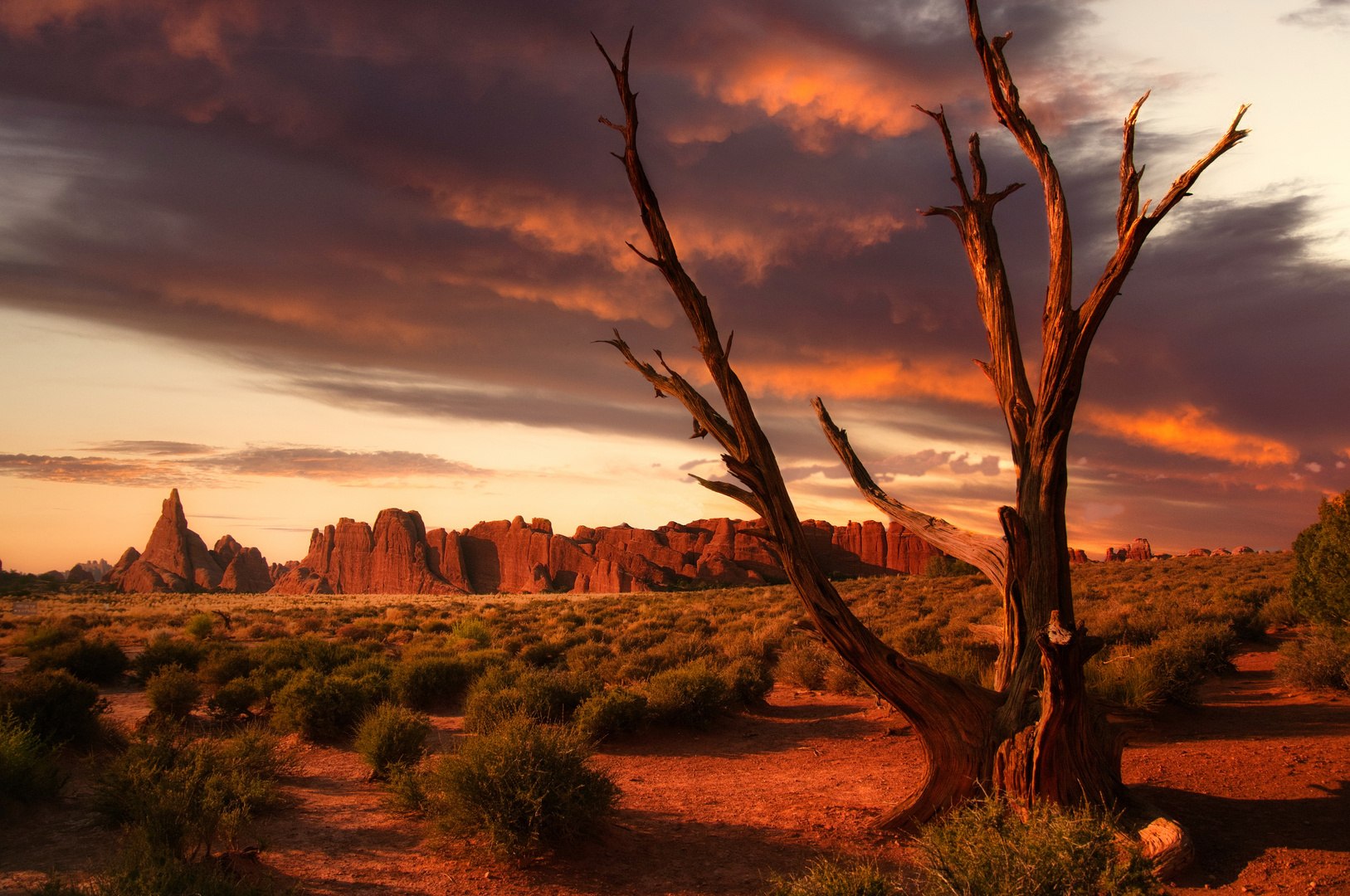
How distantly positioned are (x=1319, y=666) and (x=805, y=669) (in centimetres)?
788

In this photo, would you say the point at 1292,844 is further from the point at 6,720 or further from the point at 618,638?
the point at 618,638

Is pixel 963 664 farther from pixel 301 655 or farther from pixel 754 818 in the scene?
pixel 301 655

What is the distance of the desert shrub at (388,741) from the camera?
818 cm

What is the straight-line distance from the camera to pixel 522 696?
992 cm

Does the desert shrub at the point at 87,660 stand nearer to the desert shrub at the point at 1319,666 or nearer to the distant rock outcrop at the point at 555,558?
the desert shrub at the point at 1319,666

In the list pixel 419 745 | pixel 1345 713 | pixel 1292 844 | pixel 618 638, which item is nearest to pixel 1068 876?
pixel 1292 844

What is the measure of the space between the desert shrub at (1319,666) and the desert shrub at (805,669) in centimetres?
724

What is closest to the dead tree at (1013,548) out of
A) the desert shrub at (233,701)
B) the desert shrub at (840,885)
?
the desert shrub at (840,885)

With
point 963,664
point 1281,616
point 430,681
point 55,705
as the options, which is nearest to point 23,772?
point 55,705

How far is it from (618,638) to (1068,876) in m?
15.0

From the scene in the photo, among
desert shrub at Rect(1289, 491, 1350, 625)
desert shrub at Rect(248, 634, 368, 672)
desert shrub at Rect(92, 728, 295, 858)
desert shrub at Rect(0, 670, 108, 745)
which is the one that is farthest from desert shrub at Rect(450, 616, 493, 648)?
desert shrub at Rect(1289, 491, 1350, 625)

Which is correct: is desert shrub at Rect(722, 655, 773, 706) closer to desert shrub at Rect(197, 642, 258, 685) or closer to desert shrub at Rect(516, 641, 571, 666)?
desert shrub at Rect(516, 641, 571, 666)

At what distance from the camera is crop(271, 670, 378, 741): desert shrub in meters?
9.81

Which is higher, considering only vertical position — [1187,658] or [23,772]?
[1187,658]
